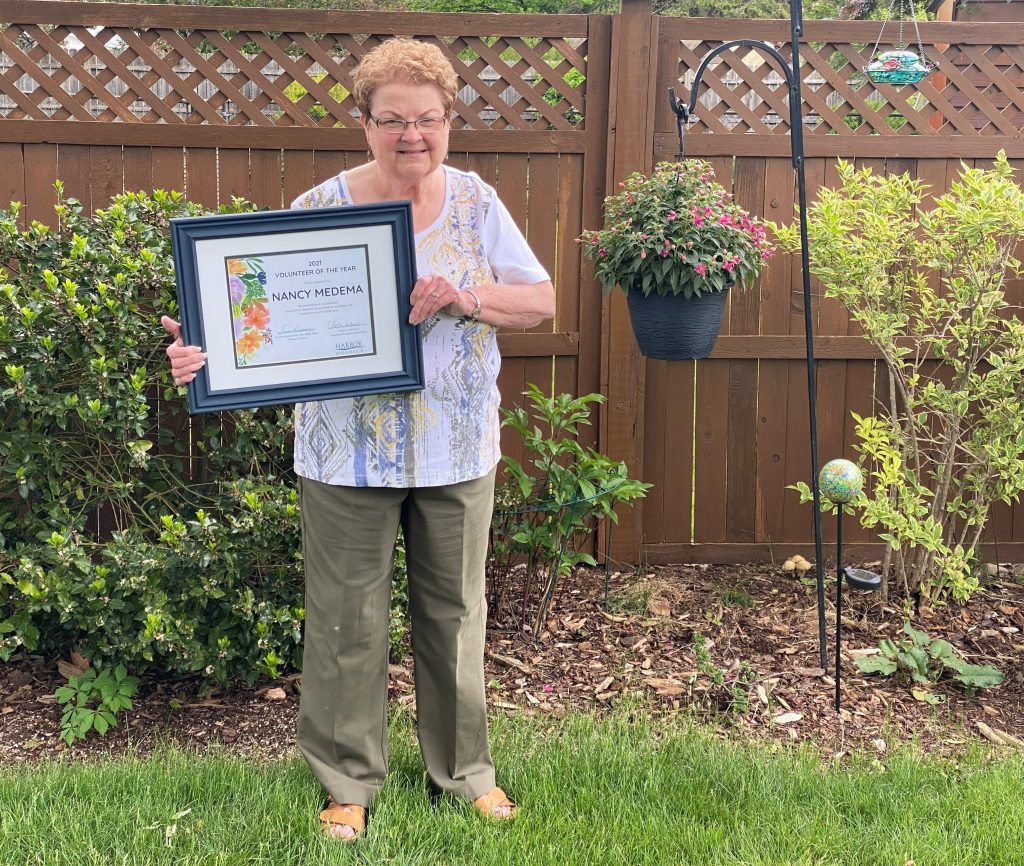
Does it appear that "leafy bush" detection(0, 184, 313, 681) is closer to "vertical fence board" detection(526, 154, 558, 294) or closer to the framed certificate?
the framed certificate

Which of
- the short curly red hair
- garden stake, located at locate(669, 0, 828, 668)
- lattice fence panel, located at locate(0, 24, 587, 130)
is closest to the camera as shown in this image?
the short curly red hair

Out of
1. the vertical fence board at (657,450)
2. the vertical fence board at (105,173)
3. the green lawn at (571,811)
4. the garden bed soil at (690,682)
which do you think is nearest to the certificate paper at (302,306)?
the green lawn at (571,811)

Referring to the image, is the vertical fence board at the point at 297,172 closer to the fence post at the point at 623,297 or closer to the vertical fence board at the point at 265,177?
the vertical fence board at the point at 265,177

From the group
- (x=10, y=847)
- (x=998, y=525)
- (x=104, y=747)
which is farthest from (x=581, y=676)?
(x=998, y=525)

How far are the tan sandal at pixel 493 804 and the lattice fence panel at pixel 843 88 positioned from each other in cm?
289

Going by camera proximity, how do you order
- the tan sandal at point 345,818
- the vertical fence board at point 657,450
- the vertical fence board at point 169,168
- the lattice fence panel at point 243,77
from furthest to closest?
the vertical fence board at point 657,450 → the vertical fence board at point 169,168 → the lattice fence panel at point 243,77 → the tan sandal at point 345,818

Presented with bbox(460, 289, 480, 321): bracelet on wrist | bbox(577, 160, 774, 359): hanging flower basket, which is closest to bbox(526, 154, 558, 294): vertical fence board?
bbox(577, 160, 774, 359): hanging flower basket

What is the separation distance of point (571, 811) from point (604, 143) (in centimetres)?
277

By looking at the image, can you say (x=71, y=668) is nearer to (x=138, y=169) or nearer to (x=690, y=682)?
(x=138, y=169)

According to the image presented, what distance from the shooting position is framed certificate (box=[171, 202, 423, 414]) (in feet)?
7.64

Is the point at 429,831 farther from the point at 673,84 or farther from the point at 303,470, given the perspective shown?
the point at 673,84

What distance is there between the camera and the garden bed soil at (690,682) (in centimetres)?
329

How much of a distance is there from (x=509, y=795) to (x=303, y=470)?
101cm

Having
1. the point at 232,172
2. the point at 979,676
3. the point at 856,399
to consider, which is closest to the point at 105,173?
the point at 232,172
